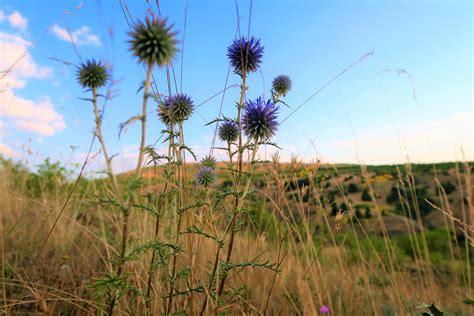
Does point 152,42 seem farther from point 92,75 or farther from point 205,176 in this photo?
point 205,176

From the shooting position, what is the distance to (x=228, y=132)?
236cm

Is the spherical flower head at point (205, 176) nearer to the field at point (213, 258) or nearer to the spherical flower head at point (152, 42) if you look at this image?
the field at point (213, 258)

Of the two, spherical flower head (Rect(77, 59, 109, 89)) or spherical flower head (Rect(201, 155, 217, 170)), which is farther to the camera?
spherical flower head (Rect(201, 155, 217, 170))

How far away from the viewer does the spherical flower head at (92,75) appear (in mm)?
1364

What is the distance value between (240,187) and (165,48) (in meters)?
0.72

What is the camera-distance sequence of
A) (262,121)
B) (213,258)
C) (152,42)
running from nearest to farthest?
(152,42), (262,121), (213,258)

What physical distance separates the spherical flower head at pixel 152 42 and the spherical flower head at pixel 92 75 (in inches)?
10.2

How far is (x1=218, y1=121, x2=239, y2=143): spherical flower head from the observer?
234 cm

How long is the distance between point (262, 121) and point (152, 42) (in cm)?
98

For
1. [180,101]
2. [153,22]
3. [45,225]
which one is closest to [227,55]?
[180,101]

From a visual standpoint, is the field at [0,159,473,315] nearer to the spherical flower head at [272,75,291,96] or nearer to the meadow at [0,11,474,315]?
the meadow at [0,11,474,315]

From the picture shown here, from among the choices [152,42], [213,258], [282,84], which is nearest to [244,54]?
[282,84]

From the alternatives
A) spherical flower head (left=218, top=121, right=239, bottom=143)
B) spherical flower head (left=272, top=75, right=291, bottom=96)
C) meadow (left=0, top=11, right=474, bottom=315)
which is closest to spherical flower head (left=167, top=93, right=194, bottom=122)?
meadow (left=0, top=11, right=474, bottom=315)

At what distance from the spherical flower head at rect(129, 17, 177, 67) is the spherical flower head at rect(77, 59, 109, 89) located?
10.2 inches
